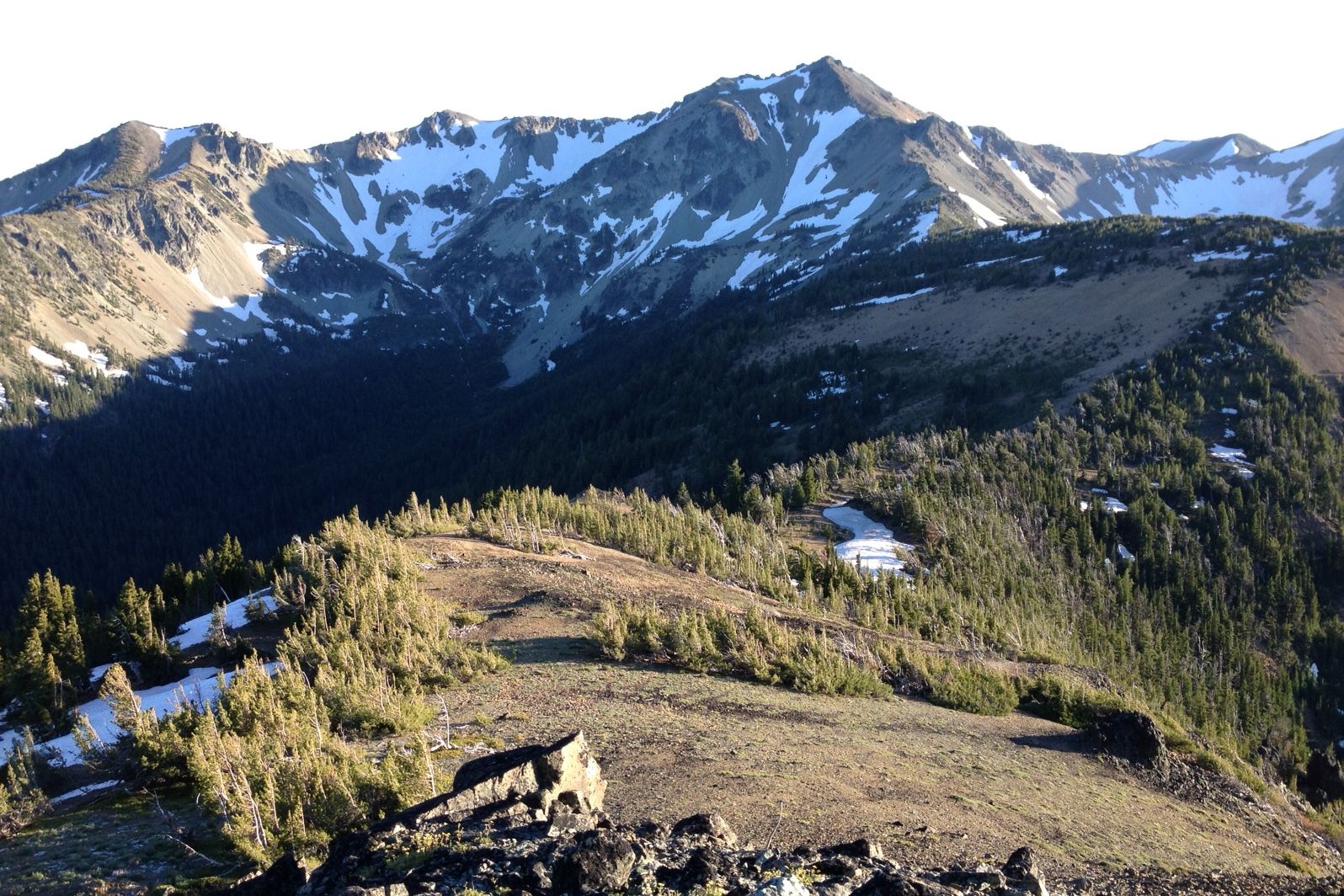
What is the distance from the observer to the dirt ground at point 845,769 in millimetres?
15445

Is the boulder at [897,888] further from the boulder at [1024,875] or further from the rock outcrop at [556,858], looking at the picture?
the boulder at [1024,875]

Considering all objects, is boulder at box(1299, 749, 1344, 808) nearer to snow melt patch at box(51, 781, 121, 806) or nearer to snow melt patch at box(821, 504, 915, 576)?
snow melt patch at box(821, 504, 915, 576)

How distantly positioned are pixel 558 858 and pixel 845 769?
34.9ft

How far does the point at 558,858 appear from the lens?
963cm

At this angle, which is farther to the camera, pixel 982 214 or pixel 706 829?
pixel 982 214

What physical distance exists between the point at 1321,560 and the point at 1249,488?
23.5 feet

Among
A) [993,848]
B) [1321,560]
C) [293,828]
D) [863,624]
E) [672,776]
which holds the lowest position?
[1321,560]

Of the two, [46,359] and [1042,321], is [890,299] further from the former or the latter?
[46,359]

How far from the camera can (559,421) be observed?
135m

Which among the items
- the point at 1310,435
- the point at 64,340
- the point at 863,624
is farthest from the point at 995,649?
the point at 64,340

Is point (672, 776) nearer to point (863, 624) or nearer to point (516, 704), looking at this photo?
point (516, 704)

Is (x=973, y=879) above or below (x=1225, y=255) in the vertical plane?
below

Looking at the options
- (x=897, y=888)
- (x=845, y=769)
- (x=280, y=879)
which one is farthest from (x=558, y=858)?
(x=845, y=769)

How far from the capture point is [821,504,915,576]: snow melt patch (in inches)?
1924
